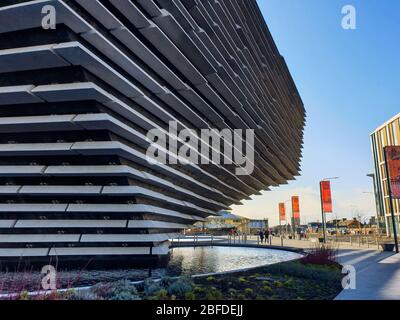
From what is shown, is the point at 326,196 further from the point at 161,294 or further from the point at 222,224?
the point at 161,294

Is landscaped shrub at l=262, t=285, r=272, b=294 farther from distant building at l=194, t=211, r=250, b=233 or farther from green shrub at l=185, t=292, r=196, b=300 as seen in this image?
distant building at l=194, t=211, r=250, b=233

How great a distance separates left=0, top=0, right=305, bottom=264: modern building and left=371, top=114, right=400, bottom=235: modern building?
166 ft

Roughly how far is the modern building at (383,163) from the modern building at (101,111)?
50635mm

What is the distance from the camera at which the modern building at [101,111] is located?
991 cm

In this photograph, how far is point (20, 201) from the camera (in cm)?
1386

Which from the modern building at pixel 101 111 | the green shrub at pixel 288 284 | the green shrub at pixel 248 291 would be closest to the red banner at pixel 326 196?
the modern building at pixel 101 111

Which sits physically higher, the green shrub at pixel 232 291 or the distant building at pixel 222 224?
the distant building at pixel 222 224

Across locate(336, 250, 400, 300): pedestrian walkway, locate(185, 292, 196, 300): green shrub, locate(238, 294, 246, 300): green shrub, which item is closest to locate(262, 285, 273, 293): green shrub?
locate(238, 294, 246, 300): green shrub

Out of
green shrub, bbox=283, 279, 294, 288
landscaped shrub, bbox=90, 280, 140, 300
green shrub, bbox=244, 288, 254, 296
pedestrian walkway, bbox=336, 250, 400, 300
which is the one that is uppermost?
landscaped shrub, bbox=90, 280, 140, 300

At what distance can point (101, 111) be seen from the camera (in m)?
11.3

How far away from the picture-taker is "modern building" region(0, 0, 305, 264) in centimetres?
991

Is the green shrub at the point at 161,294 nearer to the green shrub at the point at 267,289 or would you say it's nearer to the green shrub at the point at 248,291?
the green shrub at the point at 248,291

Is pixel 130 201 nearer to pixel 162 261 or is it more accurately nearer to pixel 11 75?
pixel 162 261

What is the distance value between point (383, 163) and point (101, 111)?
68.6 metres
